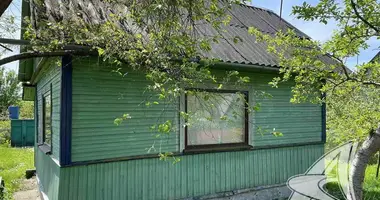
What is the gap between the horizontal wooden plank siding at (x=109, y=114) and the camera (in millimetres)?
4344

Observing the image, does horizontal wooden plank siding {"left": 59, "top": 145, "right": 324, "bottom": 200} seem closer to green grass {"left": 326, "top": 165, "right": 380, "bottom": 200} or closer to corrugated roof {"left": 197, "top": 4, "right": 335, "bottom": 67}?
green grass {"left": 326, "top": 165, "right": 380, "bottom": 200}

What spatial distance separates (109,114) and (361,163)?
332 centimetres

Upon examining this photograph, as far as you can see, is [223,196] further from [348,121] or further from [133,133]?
[348,121]

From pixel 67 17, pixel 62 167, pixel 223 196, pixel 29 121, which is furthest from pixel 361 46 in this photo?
pixel 29 121

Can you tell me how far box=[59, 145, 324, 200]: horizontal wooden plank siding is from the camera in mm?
4410

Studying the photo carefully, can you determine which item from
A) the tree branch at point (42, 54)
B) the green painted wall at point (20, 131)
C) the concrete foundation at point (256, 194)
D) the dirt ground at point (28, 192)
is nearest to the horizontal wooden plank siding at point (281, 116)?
the concrete foundation at point (256, 194)

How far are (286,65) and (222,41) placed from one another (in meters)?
1.50

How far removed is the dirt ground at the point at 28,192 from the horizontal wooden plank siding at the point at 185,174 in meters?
3.04

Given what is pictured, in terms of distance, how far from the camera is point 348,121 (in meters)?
6.39

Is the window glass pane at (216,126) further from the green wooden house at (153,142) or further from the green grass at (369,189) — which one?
the green grass at (369,189)

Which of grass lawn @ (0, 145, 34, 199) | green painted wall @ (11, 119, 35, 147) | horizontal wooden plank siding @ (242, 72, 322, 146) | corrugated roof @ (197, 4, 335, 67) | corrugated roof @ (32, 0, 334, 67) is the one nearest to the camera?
corrugated roof @ (32, 0, 334, 67)

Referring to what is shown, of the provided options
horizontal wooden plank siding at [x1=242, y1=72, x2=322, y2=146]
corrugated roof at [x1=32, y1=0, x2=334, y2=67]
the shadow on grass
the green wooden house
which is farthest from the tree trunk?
the shadow on grass

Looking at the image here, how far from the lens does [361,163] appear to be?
318 cm

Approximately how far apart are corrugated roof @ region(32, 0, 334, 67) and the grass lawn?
4.40 meters
